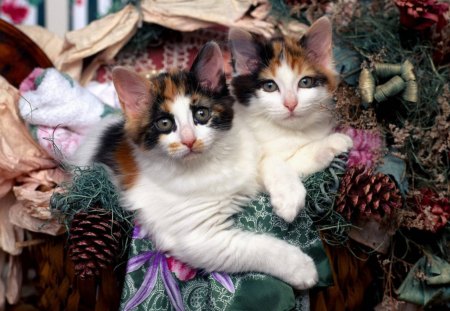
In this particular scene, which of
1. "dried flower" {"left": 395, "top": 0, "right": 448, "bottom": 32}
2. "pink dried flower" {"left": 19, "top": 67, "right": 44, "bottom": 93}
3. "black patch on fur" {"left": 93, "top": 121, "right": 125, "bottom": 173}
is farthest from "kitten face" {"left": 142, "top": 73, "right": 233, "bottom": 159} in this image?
"dried flower" {"left": 395, "top": 0, "right": 448, "bottom": 32}

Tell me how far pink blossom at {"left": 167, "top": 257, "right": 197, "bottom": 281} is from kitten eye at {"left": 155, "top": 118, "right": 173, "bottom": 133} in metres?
0.30

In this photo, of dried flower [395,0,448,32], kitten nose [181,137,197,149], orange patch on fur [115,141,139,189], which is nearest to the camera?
kitten nose [181,137,197,149]

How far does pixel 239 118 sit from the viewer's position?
4.53 feet

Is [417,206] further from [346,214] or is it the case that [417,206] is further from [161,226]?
[161,226]

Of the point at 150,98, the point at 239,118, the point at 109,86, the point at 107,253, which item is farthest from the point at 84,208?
the point at 109,86

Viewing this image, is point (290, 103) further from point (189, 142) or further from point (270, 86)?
point (189, 142)

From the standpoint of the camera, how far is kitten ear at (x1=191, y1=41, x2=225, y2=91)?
1.21 metres

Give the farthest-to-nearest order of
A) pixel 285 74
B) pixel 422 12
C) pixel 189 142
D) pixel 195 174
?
pixel 422 12
pixel 285 74
pixel 195 174
pixel 189 142

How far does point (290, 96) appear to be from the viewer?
4.29ft

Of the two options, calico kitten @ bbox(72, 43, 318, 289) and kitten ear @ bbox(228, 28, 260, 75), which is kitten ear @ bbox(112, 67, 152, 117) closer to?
calico kitten @ bbox(72, 43, 318, 289)

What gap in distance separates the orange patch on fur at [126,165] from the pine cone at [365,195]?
0.49 m

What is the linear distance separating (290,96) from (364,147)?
9.4 inches

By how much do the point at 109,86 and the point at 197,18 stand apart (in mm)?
385

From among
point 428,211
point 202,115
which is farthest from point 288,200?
point 428,211
